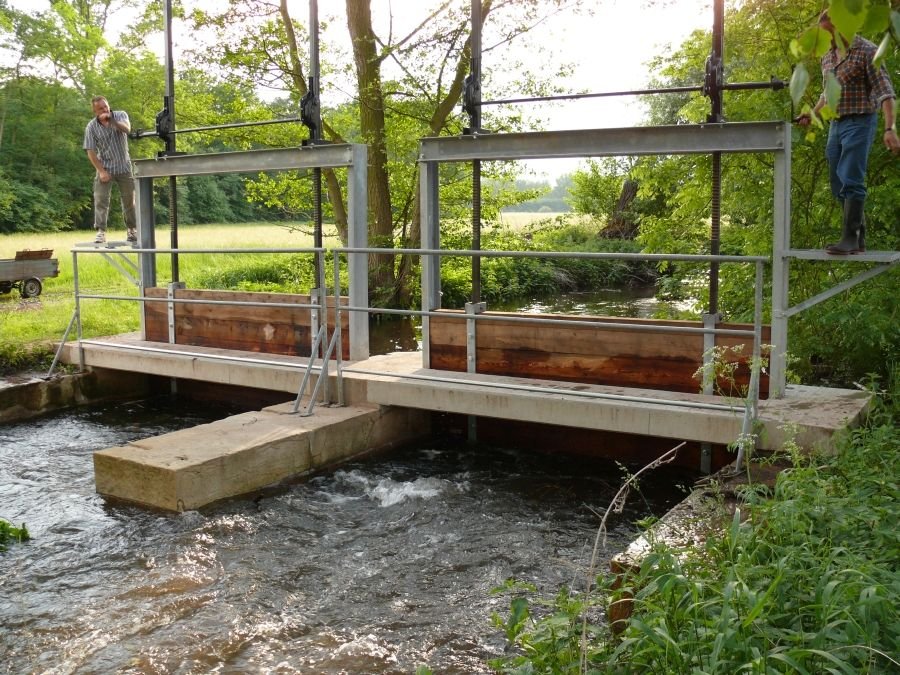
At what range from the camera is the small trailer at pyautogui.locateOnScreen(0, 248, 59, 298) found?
55.6 feet

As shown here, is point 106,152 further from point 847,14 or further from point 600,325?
point 847,14

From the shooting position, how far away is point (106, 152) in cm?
1048

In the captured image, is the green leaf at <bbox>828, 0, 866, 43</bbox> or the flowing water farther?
the flowing water

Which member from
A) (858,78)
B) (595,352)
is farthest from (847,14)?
(595,352)

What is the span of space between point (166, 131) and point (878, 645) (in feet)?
29.0

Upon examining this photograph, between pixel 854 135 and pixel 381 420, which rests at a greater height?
pixel 854 135

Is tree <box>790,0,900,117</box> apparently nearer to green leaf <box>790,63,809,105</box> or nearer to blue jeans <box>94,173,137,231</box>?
green leaf <box>790,63,809,105</box>

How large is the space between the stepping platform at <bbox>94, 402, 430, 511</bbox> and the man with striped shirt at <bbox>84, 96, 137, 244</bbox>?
4.23 m

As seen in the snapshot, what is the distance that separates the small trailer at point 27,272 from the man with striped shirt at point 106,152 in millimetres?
7456

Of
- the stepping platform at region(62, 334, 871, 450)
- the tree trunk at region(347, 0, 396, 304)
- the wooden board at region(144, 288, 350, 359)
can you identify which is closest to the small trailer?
the tree trunk at region(347, 0, 396, 304)

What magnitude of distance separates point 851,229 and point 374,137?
11359 millimetres

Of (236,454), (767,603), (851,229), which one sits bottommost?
(236,454)

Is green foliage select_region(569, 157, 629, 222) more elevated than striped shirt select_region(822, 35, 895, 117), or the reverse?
green foliage select_region(569, 157, 629, 222)

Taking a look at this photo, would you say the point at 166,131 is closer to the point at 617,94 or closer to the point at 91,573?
the point at 617,94
